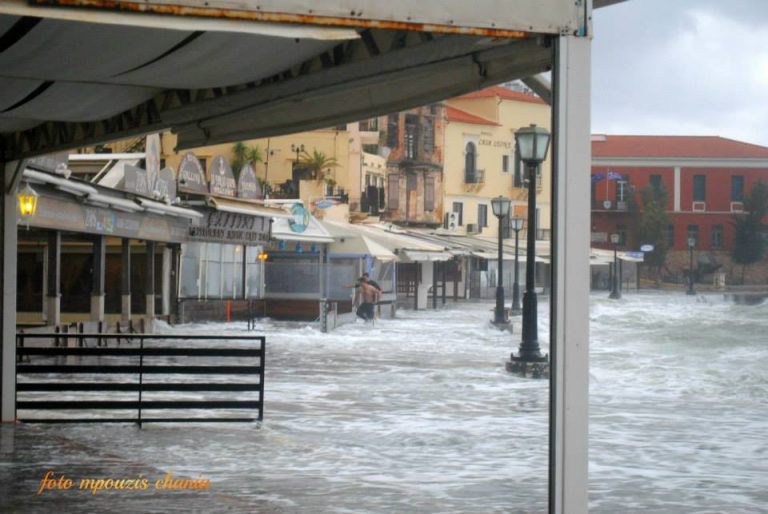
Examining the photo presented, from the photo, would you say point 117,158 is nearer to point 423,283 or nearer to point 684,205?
point 423,283

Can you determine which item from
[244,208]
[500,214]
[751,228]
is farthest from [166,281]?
[751,228]

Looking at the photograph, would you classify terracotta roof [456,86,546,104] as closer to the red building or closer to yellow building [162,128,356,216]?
the red building

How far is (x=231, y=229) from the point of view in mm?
35719

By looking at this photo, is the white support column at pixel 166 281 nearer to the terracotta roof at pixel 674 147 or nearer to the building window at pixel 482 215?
the building window at pixel 482 215

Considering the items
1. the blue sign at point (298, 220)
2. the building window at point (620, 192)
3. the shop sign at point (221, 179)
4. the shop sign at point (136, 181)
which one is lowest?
the blue sign at point (298, 220)

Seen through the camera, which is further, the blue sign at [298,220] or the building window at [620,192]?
the building window at [620,192]

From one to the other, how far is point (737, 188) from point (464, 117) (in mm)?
33363

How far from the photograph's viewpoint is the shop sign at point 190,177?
1256 inches

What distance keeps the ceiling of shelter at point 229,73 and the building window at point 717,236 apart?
90418 mm

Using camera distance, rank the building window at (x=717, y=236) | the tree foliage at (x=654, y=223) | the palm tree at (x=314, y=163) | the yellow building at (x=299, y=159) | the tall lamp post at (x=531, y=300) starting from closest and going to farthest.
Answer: the tall lamp post at (x=531, y=300) → the yellow building at (x=299, y=159) → the palm tree at (x=314, y=163) → the tree foliage at (x=654, y=223) → the building window at (x=717, y=236)

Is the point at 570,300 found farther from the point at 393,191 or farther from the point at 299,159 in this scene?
the point at 393,191

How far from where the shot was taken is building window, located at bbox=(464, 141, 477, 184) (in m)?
79.7

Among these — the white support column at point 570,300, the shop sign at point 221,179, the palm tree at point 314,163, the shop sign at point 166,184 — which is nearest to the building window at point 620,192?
the palm tree at point 314,163

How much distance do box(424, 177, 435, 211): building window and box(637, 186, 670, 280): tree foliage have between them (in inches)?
827
